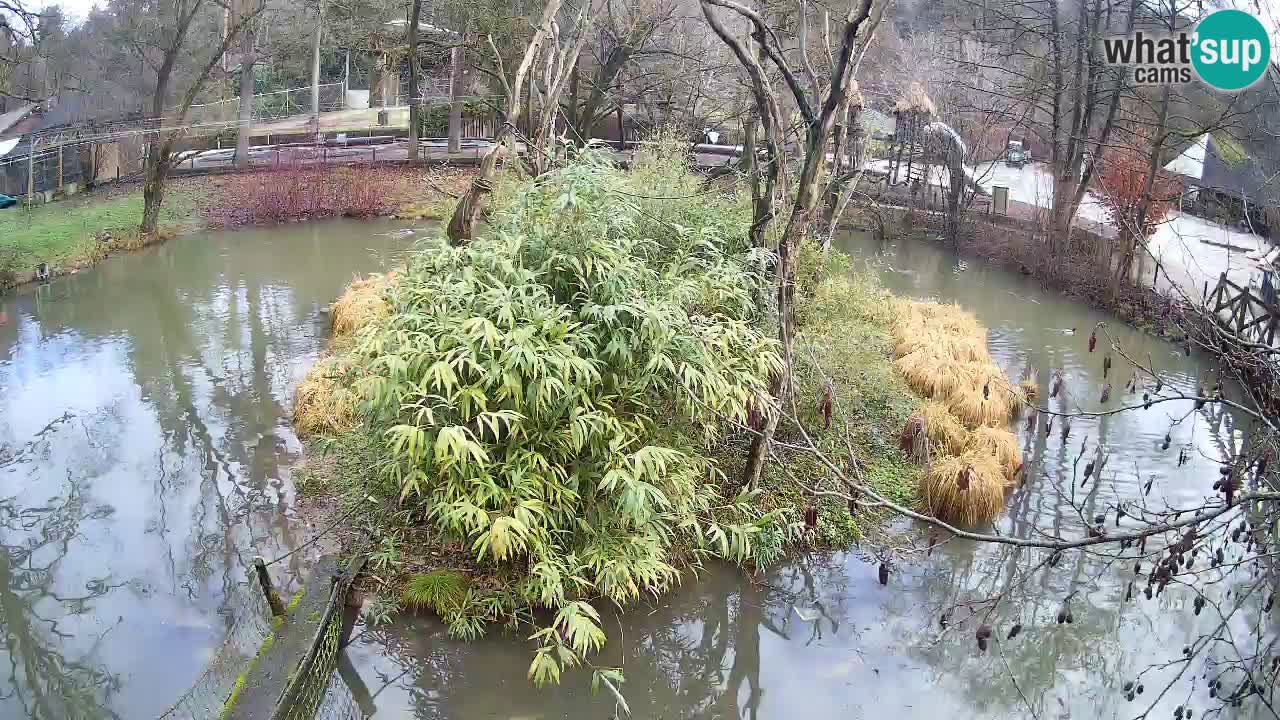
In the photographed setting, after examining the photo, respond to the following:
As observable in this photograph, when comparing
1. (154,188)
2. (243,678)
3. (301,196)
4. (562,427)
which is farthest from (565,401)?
(301,196)

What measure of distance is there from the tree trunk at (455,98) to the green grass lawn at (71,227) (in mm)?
5463

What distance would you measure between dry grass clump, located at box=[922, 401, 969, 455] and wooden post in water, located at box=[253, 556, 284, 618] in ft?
15.3

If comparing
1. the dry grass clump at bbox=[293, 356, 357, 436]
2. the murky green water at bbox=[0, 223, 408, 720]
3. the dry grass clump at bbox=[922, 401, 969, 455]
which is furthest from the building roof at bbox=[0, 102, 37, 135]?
the dry grass clump at bbox=[922, 401, 969, 455]

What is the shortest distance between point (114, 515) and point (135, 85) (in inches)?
668

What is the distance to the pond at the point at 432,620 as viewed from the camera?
5312 mm

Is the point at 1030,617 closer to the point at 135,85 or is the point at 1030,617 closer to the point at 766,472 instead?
the point at 766,472

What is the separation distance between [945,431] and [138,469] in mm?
6058

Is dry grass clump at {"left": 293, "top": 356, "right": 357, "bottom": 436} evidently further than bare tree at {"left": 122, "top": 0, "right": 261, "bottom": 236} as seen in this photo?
No

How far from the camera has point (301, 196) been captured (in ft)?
54.9

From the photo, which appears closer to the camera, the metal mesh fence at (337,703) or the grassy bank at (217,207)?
the metal mesh fence at (337,703)

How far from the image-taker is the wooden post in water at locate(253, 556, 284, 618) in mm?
5367

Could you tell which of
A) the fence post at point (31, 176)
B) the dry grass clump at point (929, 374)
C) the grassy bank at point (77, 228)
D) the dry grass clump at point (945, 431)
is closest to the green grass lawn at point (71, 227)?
the grassy bank at point (77, 228)

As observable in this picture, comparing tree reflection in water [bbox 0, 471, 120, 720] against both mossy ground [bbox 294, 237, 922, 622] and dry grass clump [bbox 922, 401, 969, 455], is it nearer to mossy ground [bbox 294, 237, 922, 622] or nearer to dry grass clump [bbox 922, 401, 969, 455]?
mossy ground [bbox 294, 237, 922, 622]
